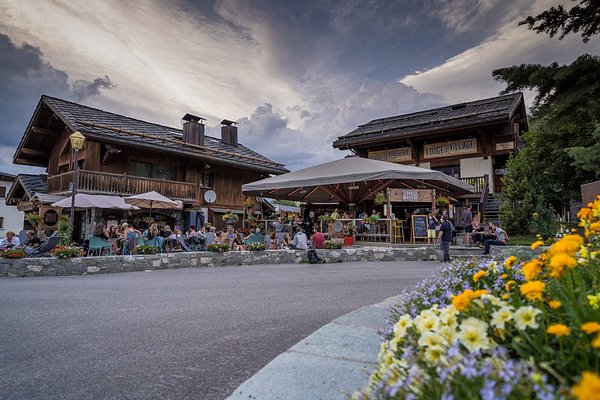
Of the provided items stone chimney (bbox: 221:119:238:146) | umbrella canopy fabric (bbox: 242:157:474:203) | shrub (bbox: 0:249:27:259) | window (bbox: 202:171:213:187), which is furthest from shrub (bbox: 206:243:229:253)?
stone chimney (bbox: 221:119:238:146)

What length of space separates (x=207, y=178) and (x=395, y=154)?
12226 mm

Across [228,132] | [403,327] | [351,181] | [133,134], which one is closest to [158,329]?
[403,327]

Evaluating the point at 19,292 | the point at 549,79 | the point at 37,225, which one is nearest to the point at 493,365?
the point at 549,79

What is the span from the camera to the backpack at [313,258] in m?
11.3

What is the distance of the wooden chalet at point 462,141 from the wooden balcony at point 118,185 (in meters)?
11.1

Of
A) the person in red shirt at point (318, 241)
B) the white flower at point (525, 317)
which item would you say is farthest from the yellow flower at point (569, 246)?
the person in red shirt at point (318, 241)

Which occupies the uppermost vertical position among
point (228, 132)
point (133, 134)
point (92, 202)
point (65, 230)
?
point (228, 132)

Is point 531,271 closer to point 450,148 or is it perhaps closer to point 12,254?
point 12,254

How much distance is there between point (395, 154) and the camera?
23094 mm

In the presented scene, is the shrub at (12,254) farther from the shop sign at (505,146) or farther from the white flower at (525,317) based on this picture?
the shop sign at (505,146)

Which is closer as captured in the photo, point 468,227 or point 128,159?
point 468,227

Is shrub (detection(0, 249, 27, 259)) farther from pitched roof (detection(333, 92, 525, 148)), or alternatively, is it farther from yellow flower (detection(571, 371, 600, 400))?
pitched roof (detection(333, 92, 525, 148))

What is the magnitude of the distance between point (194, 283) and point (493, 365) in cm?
723

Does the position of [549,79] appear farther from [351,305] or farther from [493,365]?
[493,365]
